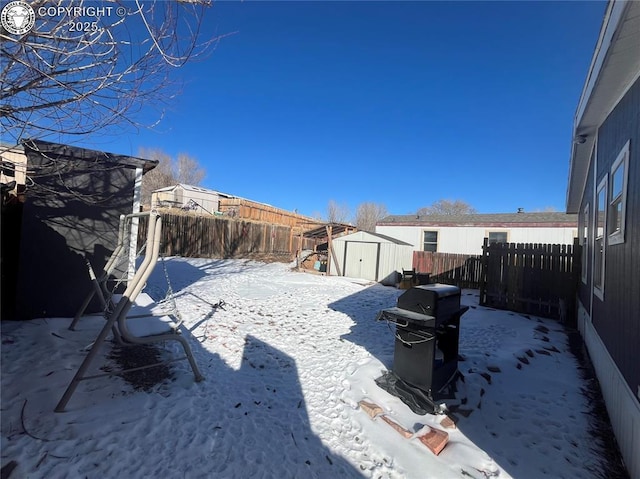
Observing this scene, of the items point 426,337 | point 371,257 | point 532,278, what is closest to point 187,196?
point 371,257

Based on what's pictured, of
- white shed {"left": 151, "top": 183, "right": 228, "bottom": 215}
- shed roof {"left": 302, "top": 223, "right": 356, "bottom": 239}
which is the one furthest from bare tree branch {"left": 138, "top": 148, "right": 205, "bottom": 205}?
shed roof {"left": 302, "top": 223, "right": 356, "bottom": 239}

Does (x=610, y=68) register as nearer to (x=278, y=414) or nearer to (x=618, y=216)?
(x=618, y=216)

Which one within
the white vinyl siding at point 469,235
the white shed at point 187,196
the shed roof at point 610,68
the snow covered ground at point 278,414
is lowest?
the snow covered ground at point 278,414

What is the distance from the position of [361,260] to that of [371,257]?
1.73 feet

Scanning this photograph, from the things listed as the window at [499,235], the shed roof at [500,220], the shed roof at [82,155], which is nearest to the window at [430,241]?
the shed roof at [500,220]

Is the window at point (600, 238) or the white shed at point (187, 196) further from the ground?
the white shed at point (187, 196)

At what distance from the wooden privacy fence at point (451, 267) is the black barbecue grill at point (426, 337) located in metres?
9.56

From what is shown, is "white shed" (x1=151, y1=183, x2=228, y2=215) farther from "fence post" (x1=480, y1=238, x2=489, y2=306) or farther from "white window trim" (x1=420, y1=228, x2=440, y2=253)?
"fence post" (x1=480, y1=238, x2=489, y2=306)

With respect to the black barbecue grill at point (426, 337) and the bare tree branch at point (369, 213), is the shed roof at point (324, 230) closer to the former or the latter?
the black barbecue grill at point (426, 337)

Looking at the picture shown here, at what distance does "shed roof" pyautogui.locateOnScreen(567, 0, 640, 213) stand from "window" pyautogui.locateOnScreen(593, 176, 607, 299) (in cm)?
100

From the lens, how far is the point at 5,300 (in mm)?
4234

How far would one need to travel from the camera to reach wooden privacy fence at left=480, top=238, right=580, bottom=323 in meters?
7.19

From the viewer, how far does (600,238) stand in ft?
14.8

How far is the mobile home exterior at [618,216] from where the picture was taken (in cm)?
248
